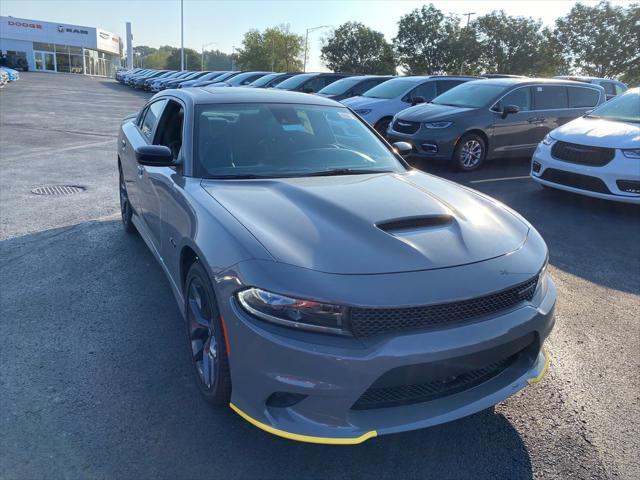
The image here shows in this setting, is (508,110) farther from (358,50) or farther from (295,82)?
(358,50)

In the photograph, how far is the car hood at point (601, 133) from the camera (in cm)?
659

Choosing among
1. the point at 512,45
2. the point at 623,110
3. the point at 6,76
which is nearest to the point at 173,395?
the point at 623,110

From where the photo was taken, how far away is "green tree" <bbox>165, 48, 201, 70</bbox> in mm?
118250

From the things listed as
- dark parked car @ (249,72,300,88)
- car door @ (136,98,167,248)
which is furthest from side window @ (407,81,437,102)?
dark parked car @ (249,72,300,88)

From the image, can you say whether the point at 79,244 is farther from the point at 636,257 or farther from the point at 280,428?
the point at 636,257

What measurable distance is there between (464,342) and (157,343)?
2.10 meters

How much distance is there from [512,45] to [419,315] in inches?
2107

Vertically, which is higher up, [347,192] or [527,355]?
[347,192]

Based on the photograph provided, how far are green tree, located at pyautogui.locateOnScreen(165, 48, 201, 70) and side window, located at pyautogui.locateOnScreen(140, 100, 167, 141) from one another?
388 feet

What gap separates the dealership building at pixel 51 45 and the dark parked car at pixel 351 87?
65.4 m

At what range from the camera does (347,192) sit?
3072mm

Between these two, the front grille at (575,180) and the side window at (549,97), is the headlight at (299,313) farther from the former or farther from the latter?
the side window at (549,97)

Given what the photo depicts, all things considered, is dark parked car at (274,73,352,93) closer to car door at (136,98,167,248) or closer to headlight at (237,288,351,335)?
car door at (136,98,167,248)

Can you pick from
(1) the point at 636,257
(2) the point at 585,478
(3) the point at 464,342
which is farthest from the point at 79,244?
(1) the point at 636,257
